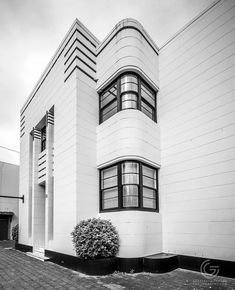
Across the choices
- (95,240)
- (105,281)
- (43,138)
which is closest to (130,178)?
(95,240)

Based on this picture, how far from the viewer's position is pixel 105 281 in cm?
613

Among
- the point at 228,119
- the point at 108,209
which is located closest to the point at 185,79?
the point at 228,119

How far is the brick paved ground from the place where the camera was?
5.67 meters

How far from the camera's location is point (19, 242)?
43.0 ft

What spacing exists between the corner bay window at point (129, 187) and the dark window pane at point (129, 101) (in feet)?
6.32

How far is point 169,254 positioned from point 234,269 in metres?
2.03

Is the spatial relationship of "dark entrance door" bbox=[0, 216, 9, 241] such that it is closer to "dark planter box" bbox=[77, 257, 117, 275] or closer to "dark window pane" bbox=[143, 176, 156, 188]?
"dark planter box" bbox=[77, 257, 117, 275]

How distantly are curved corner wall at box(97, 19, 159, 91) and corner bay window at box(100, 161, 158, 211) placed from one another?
3.24 metres

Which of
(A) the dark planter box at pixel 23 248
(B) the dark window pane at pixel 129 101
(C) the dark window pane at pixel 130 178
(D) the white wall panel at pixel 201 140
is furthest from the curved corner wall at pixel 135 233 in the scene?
(A) the dark planter box at pixel 23 248

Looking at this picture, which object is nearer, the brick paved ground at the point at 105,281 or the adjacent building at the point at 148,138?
the brick paved ground at the point at 105,281

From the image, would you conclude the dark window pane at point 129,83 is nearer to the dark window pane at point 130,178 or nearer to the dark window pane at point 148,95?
the dark window pane at point 148,95

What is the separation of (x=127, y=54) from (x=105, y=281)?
275 inches

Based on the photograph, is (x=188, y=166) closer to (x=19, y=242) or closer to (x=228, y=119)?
(x=228, y=119)

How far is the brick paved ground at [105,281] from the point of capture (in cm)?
567
